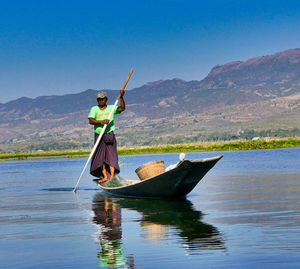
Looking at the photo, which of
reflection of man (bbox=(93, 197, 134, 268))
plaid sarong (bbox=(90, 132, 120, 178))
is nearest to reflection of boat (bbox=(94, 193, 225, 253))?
reflection of man (bbox=(93, 197, 134, 268))

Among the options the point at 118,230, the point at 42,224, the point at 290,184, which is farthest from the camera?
the point at 290,184

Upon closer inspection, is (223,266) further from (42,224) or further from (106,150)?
(106,150)

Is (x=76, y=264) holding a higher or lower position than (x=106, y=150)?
lower

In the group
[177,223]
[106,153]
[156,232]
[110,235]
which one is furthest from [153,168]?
[110,235]

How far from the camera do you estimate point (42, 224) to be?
1170 cm

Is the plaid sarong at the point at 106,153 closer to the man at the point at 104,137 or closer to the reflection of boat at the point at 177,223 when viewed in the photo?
the man at the point at 104,137

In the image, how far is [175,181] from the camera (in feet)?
49.6

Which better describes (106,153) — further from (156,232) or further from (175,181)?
(156,232)

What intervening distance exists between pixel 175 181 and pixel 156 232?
5.25 metres

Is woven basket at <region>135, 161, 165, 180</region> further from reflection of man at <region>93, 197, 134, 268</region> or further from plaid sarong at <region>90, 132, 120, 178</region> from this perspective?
reflection of man at <region>93, 197, 134, 268</region>

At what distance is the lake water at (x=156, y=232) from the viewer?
7738 mm

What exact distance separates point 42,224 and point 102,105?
20.8ft

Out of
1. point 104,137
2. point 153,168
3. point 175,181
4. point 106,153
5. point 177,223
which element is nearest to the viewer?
point 177,223

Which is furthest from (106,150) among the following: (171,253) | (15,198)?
(171,253)
